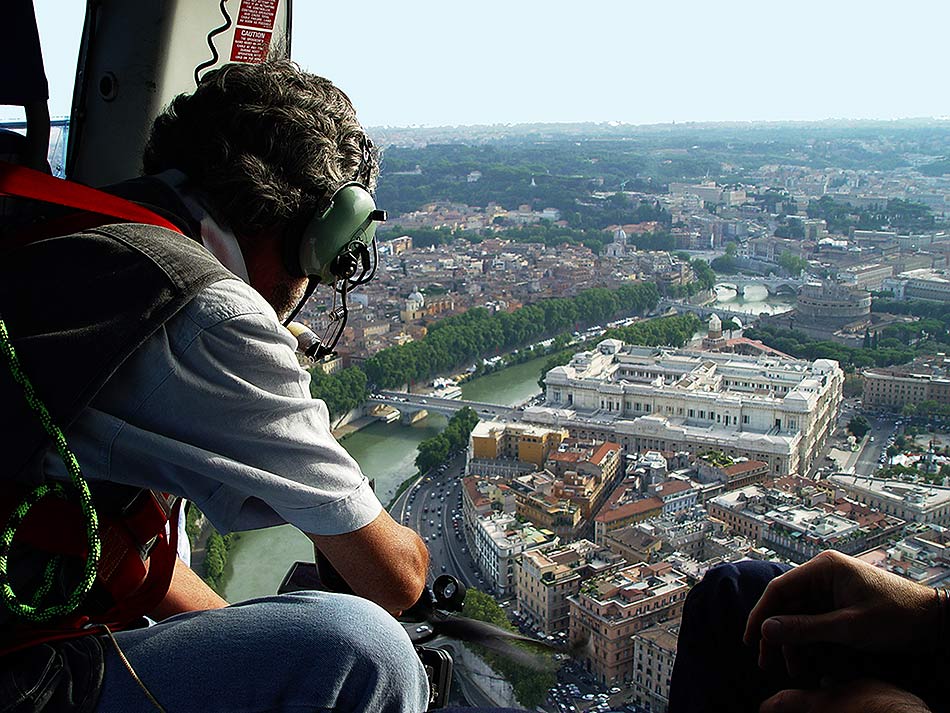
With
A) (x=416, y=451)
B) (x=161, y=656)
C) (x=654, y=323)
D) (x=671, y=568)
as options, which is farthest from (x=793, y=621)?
(x=654, y=323)

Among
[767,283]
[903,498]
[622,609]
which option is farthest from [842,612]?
[767,283]

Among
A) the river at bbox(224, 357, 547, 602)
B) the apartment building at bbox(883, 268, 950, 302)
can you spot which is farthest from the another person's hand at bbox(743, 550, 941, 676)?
the apartment building at bbox(883, 268, 950, 302)

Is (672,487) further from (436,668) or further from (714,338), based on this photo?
(436,668)

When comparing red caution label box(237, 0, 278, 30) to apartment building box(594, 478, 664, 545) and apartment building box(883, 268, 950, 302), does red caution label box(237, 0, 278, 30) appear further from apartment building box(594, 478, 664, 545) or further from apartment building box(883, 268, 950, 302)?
apartment building box(883, 268, 950, 302)

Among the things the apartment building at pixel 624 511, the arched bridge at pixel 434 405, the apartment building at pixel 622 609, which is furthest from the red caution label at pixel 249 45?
the arched bridge at pixel 434 405

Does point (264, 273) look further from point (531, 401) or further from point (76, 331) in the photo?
point (531, 401)

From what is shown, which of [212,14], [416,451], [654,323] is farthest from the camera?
[654,323]
